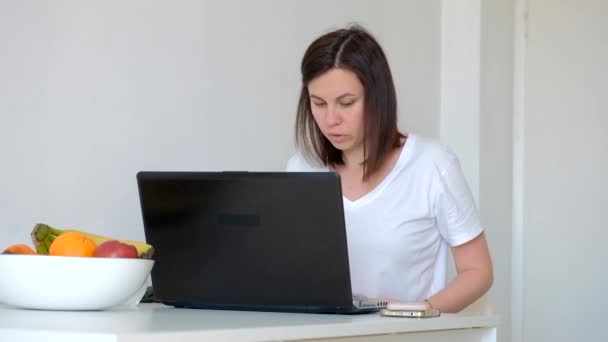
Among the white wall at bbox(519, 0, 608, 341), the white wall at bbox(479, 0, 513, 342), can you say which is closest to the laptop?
the white wall at bbox(479, 0, 513, 342)

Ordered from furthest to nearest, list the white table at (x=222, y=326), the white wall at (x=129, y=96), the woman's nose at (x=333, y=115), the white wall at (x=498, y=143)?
the white wall at (x=498, y=143) < the white wall at (x=129, y=96) < the woman's nose at (x=333, y=115) < the white table at (x=222, y=326)

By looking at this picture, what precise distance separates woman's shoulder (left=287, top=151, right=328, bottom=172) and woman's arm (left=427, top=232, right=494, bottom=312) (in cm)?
38

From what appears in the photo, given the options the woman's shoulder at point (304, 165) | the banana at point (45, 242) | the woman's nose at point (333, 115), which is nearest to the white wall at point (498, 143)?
the woman's shoulder at point (304, 165)

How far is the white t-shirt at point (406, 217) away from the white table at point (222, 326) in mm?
476

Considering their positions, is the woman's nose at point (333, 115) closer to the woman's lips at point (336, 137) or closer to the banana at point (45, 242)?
the woman's lips at point (336, 137)

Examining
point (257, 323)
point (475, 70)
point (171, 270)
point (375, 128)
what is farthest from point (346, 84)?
point (475, 70)

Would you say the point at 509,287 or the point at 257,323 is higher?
the point at 257,323

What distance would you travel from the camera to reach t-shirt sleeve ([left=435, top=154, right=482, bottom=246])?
7.29ft

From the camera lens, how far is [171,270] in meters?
1.80

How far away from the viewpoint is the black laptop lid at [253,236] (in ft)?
5.41

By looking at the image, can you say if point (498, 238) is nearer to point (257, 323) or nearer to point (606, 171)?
point (606, 171)

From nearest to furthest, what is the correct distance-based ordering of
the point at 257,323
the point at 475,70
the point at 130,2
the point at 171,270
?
the point at 257,323
the point at 171,270
the point at 130,2
the point at 475,70

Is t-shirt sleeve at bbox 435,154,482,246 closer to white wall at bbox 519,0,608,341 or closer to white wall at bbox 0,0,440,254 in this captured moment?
white wall at bbox 0,0,440,254

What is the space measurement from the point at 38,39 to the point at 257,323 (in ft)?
3.91
